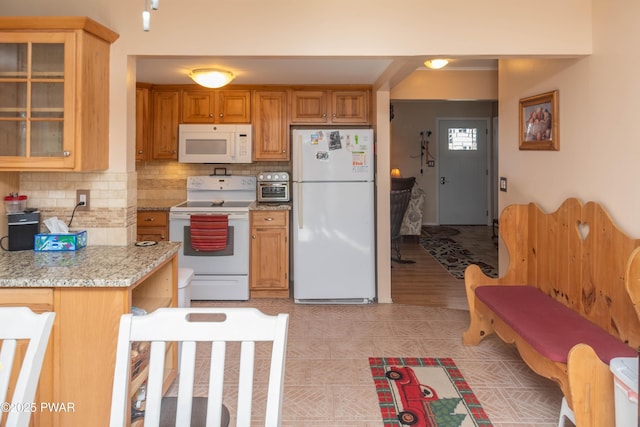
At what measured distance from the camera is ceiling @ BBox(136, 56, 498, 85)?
362 centimetres

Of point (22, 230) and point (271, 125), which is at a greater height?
point (271, 125)

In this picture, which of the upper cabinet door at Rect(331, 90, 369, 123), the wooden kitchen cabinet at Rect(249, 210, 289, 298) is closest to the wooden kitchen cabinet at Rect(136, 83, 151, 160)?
the wooden kitchen cabinet at Rect(249, 210, 289, 298)

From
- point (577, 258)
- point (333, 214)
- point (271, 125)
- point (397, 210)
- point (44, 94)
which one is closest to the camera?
point (44, 94)

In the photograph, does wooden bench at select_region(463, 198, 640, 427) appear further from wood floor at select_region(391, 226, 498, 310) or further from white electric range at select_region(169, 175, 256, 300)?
white electric range at select_region(169, 175, 256, 300)

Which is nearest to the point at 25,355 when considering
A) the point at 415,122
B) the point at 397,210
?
the point at 397,210

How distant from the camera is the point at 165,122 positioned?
4664mm


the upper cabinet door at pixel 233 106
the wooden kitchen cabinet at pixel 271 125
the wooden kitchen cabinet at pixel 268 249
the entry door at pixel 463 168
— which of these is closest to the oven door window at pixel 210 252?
the wooden kitchen cabinet at pixel 268 249

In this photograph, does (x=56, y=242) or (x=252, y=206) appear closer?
(x=56, y=242)

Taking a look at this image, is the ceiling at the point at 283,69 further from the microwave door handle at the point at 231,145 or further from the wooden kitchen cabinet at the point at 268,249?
the wooden kitchen cabinet at the point at 268,249

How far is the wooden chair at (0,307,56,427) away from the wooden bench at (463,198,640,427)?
1831mm

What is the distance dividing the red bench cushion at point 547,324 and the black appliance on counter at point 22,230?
260cm

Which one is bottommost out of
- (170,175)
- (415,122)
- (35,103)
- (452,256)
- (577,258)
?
(452,256)

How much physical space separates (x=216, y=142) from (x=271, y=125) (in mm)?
583

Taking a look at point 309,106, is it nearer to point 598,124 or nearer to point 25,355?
point 598,124
